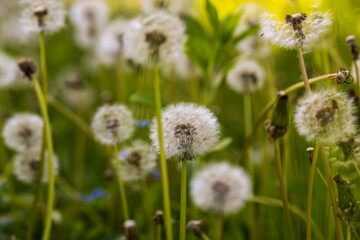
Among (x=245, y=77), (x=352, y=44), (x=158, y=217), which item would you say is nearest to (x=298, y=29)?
(x=352, y=44)

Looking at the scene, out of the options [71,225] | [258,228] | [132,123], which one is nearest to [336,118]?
[132,123]

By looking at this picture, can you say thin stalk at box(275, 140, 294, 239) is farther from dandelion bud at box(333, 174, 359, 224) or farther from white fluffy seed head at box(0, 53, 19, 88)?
white fluffy seed head at box(0, 53, 19, 88)

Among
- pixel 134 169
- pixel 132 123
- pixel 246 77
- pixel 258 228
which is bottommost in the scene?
pixel 258 228

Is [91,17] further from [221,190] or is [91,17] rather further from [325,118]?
[325,118]

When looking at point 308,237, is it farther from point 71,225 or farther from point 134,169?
point 71,225

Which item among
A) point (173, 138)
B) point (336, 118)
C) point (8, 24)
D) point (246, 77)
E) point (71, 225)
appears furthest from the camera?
point (8, 24)

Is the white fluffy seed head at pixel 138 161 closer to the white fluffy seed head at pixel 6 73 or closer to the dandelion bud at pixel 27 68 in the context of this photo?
the dandelion bud at pixel 27 68

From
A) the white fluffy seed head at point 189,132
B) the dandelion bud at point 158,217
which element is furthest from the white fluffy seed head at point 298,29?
the dandelion bud at point 158,217

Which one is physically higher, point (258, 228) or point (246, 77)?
point (246, 77)
